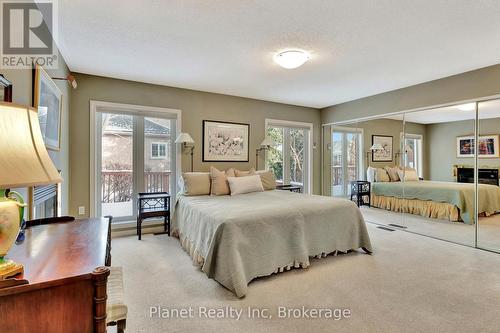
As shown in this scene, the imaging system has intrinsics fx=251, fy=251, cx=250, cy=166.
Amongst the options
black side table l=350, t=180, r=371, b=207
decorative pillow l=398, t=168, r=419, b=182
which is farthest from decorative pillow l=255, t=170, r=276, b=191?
decorative pillow l=398, t=168, r=419, b=182

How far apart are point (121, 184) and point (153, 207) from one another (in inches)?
24.1

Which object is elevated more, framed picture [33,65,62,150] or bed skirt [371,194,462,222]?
framed picture [33,65,62,150]

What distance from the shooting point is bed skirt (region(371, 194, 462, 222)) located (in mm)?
3807

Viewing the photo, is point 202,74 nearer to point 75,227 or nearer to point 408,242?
point 75,227

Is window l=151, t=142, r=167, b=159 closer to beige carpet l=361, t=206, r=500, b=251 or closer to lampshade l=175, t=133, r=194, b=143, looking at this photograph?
lampshade l=175, t=133, r=194, b=143

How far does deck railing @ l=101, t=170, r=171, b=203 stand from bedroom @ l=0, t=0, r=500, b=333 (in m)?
0.02

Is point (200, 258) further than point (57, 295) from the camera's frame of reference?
Yes

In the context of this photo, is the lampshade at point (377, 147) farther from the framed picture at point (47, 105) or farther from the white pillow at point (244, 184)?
the framed picture at point (47, 105)

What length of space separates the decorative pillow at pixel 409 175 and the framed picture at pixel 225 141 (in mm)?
2786

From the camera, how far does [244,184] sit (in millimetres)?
3910

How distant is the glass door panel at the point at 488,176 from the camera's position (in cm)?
331

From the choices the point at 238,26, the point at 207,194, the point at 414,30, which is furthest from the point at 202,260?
the point at 414,30

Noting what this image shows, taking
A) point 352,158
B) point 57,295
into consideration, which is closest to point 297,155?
point 352,158

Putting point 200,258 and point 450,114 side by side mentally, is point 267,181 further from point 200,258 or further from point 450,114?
point 450,114
